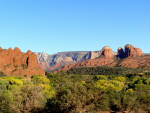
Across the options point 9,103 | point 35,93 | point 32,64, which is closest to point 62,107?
point 35,93

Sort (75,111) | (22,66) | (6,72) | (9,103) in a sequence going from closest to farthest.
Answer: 1. (75,111)
2. (9,103)
3. (6,72)
4. (22,66)

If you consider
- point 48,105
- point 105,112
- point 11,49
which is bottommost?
point 105,112

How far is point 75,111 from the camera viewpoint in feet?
92.3

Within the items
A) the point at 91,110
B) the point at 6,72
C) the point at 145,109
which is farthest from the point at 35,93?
the point at 6,72

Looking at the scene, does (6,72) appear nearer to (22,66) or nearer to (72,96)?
(22,66)

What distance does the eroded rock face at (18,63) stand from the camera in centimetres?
12588

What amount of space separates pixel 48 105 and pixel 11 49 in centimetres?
11052

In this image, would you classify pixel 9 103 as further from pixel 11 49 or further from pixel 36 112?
pixel 11 49

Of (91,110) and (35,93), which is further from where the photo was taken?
(35,93)

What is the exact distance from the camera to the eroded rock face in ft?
413

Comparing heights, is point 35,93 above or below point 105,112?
above

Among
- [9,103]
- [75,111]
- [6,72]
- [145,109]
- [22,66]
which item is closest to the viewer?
[75,111]

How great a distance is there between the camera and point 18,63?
5305 inches

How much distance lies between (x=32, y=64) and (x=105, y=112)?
98.5 m
